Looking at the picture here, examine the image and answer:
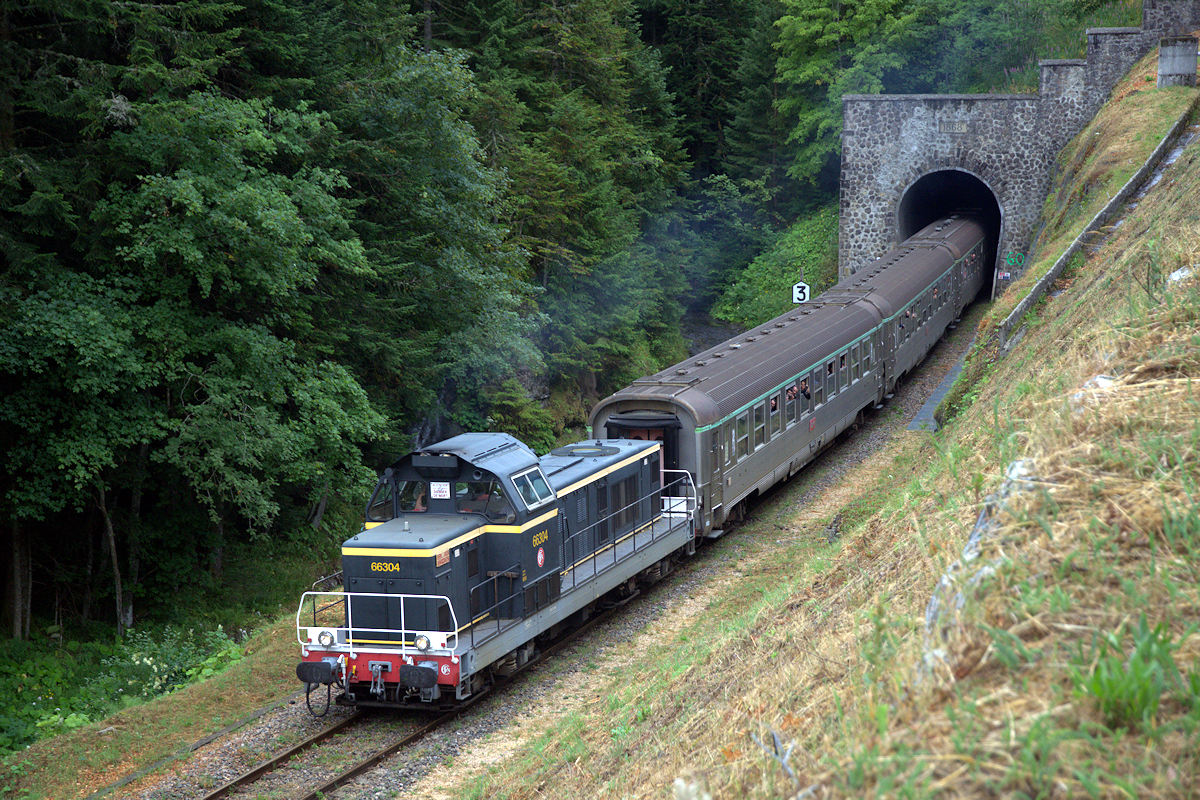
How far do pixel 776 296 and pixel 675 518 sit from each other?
31619 mm

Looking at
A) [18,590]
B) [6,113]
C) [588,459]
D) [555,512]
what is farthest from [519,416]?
[555,512]

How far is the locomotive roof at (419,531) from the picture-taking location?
12.0m

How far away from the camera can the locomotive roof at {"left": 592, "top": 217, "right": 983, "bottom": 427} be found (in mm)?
18453

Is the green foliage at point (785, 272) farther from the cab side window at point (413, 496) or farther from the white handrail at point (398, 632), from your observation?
the white handrail at point (398, 632)

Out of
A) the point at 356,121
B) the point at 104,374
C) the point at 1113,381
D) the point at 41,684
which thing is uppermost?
the point at 356,121

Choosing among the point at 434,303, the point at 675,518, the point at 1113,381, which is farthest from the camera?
the point at 434,303

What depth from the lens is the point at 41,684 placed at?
16.1 meters

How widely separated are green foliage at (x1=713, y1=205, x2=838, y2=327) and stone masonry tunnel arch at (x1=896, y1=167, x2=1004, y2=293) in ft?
13.6

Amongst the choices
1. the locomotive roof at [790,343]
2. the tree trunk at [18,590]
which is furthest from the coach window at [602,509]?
the tree trunk at [18,590]

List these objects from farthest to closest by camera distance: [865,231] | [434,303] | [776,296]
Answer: [776,296] → [865,231] → [434,303]

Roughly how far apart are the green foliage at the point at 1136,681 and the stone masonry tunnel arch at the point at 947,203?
1551 inches

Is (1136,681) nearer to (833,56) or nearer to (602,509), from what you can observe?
(602,509)

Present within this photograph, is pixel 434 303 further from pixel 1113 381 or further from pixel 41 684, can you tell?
pixel 1113 381

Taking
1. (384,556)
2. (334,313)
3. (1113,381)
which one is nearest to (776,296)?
(334,313)
